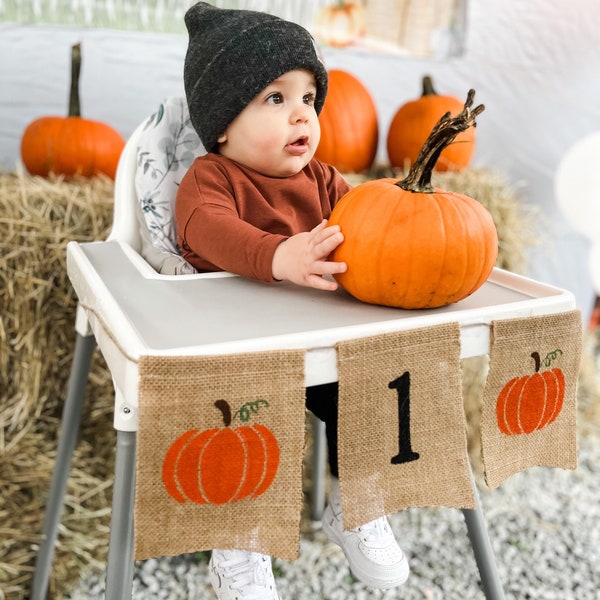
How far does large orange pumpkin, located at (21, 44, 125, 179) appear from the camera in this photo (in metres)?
1.45

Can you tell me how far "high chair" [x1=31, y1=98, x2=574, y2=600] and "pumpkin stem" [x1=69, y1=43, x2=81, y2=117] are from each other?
1.49ft

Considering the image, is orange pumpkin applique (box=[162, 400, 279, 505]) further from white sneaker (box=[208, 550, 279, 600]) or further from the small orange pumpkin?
the small orange pumpkin

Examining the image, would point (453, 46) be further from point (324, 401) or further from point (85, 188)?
point (324, 401)

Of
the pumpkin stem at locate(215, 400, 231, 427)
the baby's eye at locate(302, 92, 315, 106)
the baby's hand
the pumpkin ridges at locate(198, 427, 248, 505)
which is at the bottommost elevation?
the pumpkin ridges at locate(198, 427, 248, 505)

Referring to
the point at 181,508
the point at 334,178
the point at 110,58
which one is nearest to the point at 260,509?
the point at 181,508

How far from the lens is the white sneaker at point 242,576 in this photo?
82cm

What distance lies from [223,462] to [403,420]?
Result: 201mm

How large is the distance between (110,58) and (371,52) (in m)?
0.71

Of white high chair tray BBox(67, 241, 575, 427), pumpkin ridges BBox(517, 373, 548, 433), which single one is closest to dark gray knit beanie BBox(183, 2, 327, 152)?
white high chair tray BBox(67, 241, 575, 427)

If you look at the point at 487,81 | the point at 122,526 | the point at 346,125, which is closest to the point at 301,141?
the point at 122,526

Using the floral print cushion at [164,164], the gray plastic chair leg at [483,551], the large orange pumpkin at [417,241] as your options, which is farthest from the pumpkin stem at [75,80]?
the gray plastic chair leg at [483,551]

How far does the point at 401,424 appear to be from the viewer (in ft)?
2.29

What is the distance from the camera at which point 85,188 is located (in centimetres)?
131

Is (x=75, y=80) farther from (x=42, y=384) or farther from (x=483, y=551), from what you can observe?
(x=483, y=551)
